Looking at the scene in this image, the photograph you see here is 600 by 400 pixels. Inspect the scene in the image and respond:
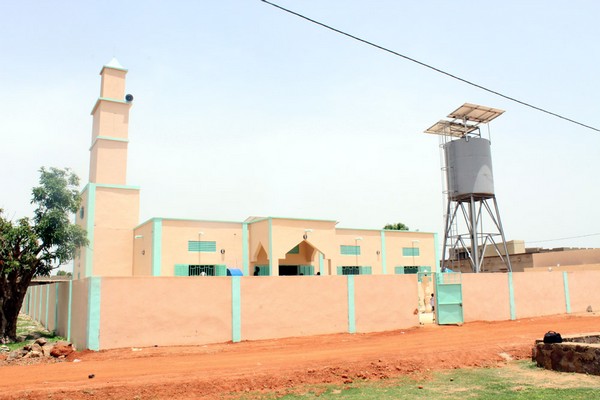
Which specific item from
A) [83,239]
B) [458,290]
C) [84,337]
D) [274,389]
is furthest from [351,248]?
[274,389]

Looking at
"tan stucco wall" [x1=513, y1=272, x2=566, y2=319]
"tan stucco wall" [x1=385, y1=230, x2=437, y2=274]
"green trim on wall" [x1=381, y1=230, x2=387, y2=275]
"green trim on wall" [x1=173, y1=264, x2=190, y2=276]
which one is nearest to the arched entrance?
"green trim on wall" [x1=381, y1=230, x2=387, y2=275]

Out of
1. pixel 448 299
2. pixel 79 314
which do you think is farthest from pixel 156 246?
pixel 448 299

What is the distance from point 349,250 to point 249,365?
22096mm

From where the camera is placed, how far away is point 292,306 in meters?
17.1

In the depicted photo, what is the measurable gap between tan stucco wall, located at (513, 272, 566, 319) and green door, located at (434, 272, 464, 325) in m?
3.87

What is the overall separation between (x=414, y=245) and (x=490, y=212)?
595 centimetres

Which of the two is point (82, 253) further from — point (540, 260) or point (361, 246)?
point (540, 260)

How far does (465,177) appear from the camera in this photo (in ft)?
107

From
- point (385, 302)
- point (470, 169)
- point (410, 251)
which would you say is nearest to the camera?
point (385, 302)

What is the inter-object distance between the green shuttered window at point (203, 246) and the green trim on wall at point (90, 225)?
234 inches

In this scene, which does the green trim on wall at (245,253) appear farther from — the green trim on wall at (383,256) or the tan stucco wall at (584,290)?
the tan stucco wall at (584,290)

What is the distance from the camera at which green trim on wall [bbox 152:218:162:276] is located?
26513 millimetres

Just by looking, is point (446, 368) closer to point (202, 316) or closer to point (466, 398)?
point (466, 398)

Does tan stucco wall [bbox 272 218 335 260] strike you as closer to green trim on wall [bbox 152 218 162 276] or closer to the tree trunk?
green trim on wall [bbox 152 218 162 276]
